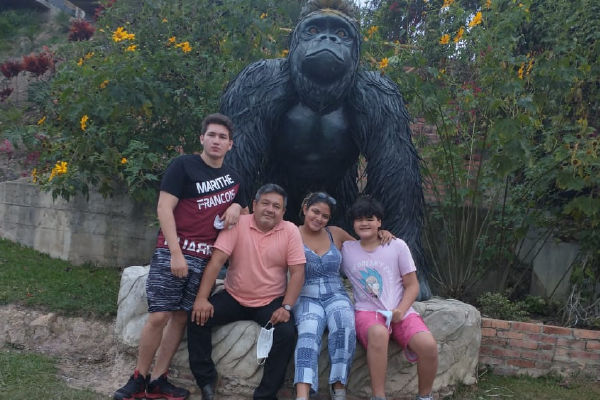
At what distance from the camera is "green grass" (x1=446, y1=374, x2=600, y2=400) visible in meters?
3.15

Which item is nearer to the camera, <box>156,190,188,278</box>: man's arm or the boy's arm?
<box>156,190,188,278</box>: man's arm

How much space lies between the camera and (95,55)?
5016 mm

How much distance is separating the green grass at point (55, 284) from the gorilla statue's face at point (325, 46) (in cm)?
214

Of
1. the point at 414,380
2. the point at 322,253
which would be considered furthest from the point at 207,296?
the point at 414,380

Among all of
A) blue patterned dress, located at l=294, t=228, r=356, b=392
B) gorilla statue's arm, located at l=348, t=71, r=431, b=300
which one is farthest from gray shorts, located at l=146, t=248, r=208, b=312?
gorilla statue's arm, located at l=348, t=71, r=431, b=300

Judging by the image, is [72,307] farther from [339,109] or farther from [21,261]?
[339,109]

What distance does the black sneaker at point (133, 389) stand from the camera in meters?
2.65

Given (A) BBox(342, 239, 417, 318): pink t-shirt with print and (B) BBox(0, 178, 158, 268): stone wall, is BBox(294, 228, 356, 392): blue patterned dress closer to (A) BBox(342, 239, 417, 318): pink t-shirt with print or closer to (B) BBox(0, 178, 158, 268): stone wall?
(A) BBox(342, 239, 417, 318): pink t-shirt with print

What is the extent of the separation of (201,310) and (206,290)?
0.29ft

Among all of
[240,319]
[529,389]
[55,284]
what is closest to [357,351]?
[240,319]

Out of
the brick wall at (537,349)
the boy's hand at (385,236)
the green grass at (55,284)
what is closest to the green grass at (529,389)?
the brick wall at (537,349)

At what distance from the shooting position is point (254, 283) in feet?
9.00

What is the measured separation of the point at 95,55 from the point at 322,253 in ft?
10.4

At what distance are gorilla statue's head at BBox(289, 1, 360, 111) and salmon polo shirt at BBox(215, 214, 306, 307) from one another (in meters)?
0.76
